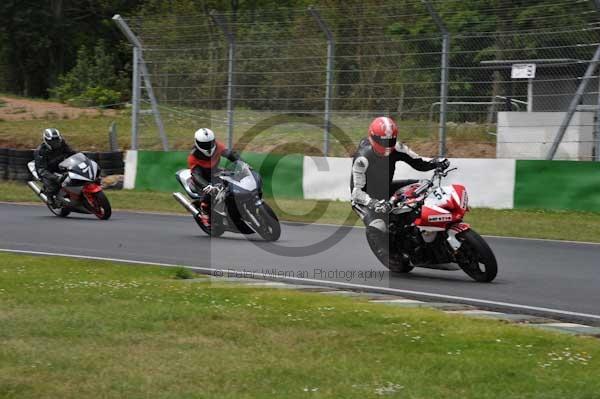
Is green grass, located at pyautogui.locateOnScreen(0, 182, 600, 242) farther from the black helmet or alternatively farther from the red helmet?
the red helmet

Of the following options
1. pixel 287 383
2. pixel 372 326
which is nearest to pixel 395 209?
pixel 372 326

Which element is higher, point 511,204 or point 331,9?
point 331,9

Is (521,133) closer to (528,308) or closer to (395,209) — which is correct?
(395,209)

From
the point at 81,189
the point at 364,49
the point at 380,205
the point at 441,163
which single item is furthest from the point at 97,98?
the point at 380,205

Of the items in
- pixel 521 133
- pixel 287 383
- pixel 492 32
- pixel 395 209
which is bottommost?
pixel 287 383

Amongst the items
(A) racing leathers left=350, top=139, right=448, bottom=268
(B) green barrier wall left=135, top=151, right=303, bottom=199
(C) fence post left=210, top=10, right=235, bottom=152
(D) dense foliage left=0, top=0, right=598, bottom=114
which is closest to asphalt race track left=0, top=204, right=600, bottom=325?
(A) racing leathers left=350, top=139, right=448, bottom=268

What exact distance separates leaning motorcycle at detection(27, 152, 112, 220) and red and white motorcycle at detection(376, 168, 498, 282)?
6.61m

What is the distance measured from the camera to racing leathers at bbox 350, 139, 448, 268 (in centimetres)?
991

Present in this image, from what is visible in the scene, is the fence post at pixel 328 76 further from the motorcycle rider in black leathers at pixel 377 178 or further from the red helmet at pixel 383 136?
the red helmet at pixel 383 136

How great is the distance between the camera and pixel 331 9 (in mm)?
18375

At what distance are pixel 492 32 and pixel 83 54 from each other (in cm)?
2469

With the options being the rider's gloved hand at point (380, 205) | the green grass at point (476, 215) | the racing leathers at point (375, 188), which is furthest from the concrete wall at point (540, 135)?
the rider's gloved hand at point (380, 205)

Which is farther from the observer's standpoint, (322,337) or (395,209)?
(395,209)

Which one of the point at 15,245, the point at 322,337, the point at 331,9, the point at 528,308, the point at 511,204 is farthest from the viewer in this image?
the point at 331,9
